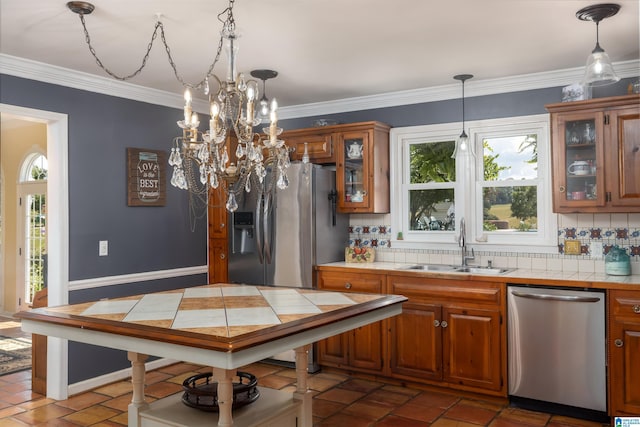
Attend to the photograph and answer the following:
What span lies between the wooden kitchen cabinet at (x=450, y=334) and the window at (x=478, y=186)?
694 mm

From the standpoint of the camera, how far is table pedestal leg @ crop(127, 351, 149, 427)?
2.76m

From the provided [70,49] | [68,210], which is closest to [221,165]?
[70,49]

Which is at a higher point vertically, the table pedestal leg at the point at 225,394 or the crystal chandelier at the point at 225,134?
the crystal chandelier at the point at 225,134

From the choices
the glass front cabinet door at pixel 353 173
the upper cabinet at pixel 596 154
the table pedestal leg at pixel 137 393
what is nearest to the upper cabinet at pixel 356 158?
the glass front cabinet door at pixel 353 173

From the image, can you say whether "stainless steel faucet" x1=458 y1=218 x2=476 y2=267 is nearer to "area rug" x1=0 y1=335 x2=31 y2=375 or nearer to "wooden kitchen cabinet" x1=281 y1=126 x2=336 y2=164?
"wooden kitchen cabinet" x1=281 y1=126 x2=336 y2=164

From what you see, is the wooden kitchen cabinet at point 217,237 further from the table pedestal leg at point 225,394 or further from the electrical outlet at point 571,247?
the electrical outlet at point 571,247

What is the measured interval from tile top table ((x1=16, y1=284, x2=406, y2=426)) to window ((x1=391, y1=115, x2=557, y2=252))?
6.19ft

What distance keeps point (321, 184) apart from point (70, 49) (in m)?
2.20

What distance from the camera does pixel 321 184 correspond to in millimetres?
4738

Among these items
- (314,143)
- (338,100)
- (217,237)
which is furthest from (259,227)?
(338,100)

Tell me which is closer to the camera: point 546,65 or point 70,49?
point 70,49

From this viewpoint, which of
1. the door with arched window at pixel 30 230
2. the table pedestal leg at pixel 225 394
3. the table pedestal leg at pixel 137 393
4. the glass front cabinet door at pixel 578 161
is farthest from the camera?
the door with arched window at pixel 30 230

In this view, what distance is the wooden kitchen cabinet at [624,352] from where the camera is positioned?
10.9 feet

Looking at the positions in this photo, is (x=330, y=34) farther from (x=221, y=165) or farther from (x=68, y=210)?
(x=68, y=210)
